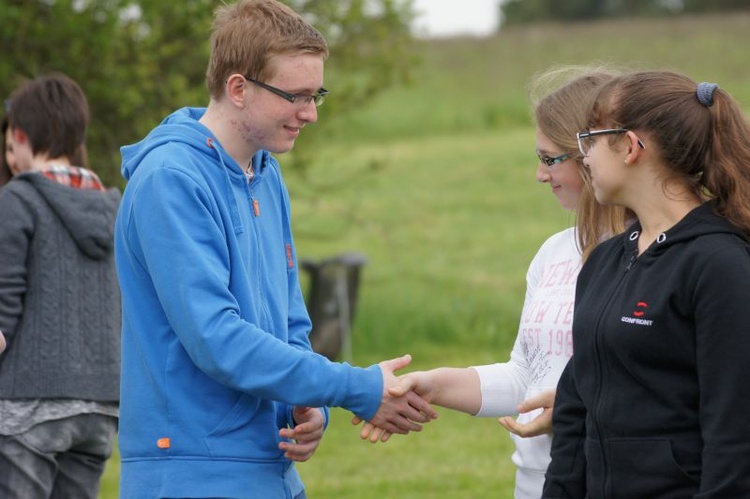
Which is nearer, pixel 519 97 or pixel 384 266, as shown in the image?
pixel 384 266

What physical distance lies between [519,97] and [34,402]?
26.5 m

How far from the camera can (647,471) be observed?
10.0ft

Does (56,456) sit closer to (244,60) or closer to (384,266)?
(244,60)

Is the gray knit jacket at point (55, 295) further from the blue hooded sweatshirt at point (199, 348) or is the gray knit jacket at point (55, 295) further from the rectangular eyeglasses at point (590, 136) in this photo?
the rectangular eyeglasses at point (590, 136)

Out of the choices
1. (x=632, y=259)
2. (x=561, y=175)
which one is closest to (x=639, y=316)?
(x=632, y=259)

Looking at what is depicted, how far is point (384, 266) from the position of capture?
54.0 feet

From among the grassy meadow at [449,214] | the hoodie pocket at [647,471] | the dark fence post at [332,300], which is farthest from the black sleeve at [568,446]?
the dark fence post at [332,300]

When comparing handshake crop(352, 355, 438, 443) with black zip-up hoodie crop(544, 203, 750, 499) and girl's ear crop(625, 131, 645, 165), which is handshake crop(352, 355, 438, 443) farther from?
girl's ear crop(625, 131, 645, 165)

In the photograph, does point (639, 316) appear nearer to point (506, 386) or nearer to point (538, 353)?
point (538, 353)

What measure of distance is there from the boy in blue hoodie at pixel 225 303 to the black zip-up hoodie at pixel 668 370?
2.33 feet

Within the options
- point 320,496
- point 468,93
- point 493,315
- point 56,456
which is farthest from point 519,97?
point 56,456

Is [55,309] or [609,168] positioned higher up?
[609,168]

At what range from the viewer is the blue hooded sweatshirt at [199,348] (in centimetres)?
340

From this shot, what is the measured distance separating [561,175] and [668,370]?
0.96 metres
